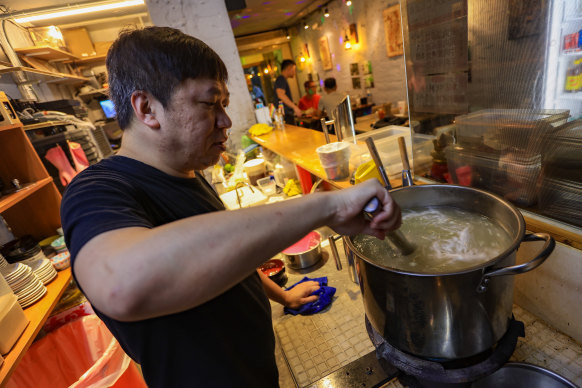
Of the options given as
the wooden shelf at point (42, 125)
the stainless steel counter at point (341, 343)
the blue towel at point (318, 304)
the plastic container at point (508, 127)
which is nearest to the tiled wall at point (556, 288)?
the stainless steel counter at point (341, 343)

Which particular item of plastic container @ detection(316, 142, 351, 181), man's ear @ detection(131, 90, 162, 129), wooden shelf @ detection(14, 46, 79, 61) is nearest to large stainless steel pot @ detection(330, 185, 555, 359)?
man's ear @ detection(131, 90, 162, 129)

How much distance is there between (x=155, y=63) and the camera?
29.1 inches

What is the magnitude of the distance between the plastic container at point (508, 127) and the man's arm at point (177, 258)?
113 cm

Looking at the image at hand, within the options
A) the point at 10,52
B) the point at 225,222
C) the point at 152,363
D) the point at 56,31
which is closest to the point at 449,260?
the point at 225,222

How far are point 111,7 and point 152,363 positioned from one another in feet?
24.9

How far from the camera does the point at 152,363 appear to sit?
82 cm

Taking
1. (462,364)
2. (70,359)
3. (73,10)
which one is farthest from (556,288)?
(73,10)

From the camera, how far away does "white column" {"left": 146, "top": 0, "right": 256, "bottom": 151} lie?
3785mm

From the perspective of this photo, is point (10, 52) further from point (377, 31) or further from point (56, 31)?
point (377, 31)

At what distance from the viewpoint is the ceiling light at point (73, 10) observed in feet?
17.4

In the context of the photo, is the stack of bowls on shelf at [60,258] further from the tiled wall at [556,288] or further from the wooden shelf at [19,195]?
the tiled wall at [556,288]

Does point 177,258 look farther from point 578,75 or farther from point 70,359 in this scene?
point 70,359

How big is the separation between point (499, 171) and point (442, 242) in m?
0.52

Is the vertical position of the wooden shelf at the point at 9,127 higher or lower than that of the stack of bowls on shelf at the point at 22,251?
higher
